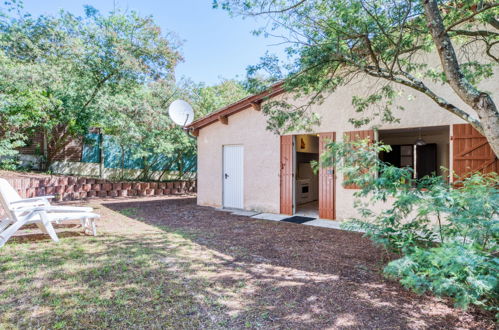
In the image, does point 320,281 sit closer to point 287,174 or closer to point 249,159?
point 287,174

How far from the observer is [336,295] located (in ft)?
8.68

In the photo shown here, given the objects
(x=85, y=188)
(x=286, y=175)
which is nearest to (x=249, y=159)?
(x=286, y=175)

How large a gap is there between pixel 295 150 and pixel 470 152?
11.8 feet

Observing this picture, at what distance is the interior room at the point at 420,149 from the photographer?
10.4 m

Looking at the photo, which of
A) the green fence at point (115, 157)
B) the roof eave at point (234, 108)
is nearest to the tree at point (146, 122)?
the green fence at point (115, 157)

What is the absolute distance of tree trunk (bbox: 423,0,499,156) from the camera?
300 cm

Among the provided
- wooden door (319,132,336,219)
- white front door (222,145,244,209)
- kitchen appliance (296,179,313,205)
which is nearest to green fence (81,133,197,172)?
white front door (222,145,244,209)

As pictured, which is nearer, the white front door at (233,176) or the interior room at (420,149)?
the white front door at (233,176)

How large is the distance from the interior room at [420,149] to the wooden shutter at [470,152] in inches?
204

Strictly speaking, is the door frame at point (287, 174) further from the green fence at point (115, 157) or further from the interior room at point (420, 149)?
the green fence at point (115, 157)

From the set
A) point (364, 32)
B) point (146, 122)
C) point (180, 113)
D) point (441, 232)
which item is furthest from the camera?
point (146, 122)

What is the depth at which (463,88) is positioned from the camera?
3.11 meters

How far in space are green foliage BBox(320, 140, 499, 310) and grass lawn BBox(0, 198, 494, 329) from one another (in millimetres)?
439

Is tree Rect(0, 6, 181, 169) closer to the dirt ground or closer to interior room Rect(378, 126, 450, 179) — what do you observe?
the dirt ground
